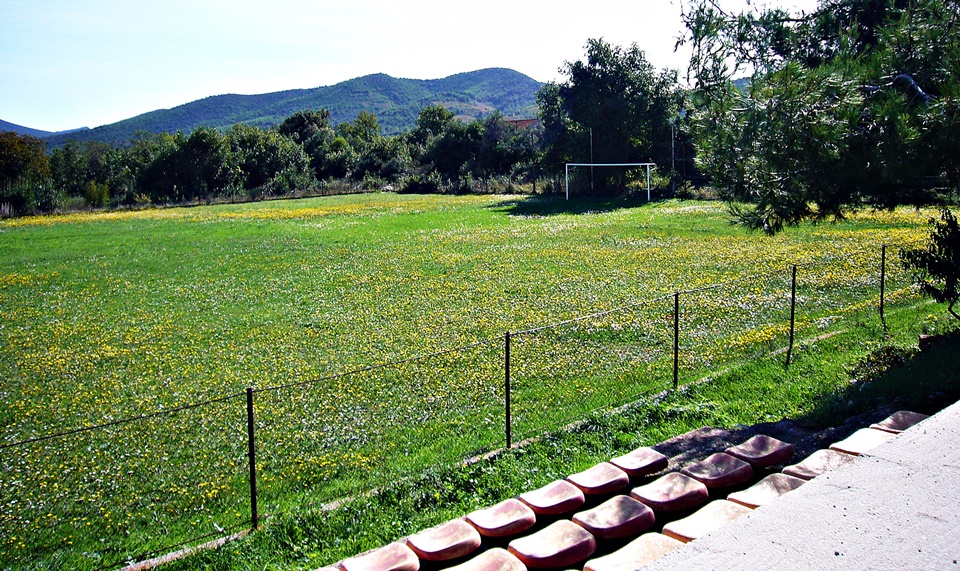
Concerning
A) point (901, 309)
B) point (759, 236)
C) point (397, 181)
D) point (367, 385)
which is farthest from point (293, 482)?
point (397, 181)

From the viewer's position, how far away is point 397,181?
7569 centimetres

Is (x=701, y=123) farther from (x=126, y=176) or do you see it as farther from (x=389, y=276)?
(x=126, y=176)

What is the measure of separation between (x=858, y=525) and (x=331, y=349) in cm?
958

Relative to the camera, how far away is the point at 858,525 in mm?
3957

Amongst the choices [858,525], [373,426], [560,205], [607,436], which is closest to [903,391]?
A: [607,436]

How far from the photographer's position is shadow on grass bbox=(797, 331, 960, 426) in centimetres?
710

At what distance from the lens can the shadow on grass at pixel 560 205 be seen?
40388 millimetres

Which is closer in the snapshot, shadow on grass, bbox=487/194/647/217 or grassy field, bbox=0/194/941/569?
grassy field, bbox=0/194/941/569

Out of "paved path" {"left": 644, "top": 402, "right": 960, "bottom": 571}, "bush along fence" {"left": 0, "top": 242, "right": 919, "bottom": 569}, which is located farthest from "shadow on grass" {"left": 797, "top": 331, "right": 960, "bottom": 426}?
"paved path" {"left": 644, "top": 402, "right": 960, "bottom": 571}

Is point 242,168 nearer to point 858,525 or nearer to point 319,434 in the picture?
point 319,434

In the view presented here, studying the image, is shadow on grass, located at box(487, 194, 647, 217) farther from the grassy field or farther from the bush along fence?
the bush along fence

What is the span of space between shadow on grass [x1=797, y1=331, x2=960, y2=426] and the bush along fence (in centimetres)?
171

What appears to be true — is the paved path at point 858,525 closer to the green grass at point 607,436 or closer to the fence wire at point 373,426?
the green grass at point 607,436

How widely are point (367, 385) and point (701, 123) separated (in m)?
5.50
